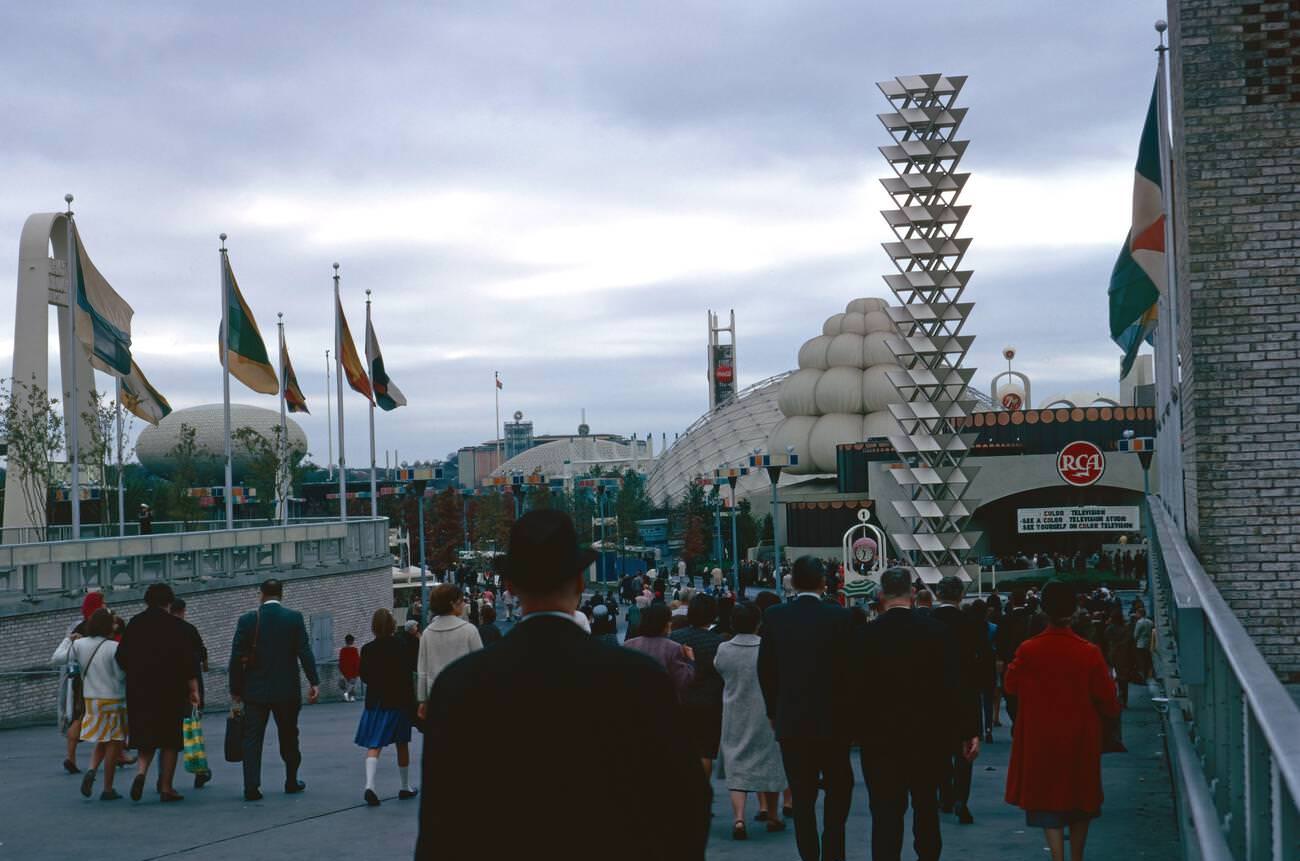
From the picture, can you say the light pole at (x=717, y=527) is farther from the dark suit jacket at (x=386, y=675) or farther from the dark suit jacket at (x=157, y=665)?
the dark suit jacket at (x=157, y=665)

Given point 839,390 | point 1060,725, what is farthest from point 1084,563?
point 1060,725

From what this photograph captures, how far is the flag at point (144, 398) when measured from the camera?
113 ft

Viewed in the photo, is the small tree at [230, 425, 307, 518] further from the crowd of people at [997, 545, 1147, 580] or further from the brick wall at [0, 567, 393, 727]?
the crowd of people at [997, 545, 1147, 580]

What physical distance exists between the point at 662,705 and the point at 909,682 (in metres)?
5.01

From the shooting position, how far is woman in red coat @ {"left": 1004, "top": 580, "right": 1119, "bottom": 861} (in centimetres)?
775

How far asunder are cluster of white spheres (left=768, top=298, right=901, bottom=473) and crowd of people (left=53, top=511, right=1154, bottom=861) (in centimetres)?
8539

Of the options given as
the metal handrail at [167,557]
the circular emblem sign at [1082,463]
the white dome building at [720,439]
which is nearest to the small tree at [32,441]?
the metal handrail at [167,557]

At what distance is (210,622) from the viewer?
2970cm

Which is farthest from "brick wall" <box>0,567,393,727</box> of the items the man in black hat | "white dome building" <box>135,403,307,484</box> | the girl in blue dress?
"white dome building" <box>135,403,307,484</box>

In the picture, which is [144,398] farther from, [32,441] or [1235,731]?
[1235,731]

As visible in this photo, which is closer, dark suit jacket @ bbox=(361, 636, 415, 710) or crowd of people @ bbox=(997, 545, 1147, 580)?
dark suit jacket @ bbox=(361, 636, 415, 710)

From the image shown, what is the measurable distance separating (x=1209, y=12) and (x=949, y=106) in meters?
32.3

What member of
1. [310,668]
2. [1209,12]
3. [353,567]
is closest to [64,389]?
[353,567]

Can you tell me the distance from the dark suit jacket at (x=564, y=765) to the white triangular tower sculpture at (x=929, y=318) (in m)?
41.1
